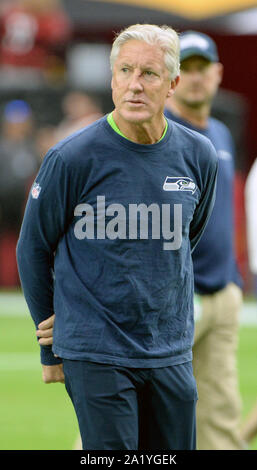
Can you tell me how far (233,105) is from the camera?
1795 cm

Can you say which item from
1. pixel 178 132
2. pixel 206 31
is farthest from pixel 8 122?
pixel 178 132

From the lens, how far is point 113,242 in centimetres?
394

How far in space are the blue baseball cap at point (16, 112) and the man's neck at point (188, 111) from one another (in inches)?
399

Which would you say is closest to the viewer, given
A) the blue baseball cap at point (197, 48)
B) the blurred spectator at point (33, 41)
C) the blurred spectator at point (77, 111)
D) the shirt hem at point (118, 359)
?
the shirt hem at point (118, 359)

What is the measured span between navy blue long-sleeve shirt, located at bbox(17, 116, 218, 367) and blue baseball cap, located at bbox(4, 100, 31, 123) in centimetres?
1212

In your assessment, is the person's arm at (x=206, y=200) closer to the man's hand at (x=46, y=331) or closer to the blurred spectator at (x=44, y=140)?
the man's hand at (x=46, y=331)

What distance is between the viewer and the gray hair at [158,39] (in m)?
3.97

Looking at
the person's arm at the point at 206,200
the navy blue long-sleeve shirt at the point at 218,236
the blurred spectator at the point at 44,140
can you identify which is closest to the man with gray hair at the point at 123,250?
the person's arm at the point at 206,200

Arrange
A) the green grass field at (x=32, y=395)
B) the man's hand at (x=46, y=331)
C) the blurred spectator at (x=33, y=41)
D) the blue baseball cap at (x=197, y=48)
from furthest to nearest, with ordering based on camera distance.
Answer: the blurred spectator at (x=33, y=41), the green grass field at (x=32, y=395), the blue baseball cap at (x=197, y=48), the man's hand at (x=46, y=331)

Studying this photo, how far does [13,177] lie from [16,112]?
112 cm

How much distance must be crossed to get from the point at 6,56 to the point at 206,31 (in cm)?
401

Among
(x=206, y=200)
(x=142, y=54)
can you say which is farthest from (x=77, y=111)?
(x=142, y=54)

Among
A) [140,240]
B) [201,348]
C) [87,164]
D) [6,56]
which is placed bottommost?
[201,348]

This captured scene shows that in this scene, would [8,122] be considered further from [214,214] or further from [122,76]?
[122,76]
